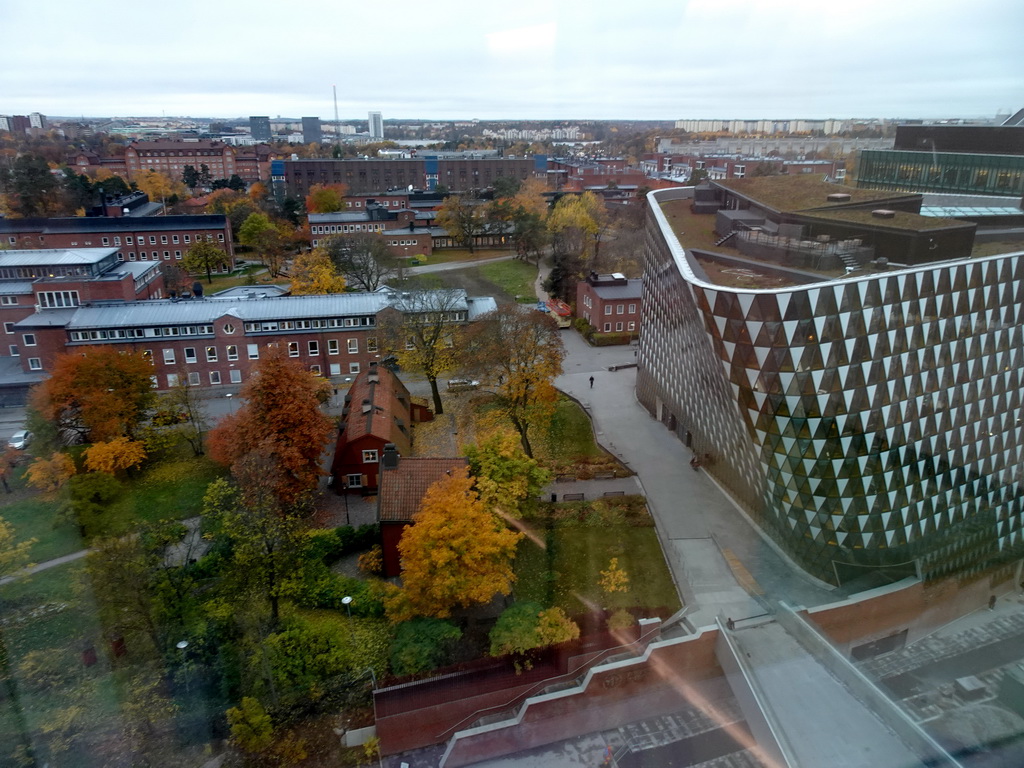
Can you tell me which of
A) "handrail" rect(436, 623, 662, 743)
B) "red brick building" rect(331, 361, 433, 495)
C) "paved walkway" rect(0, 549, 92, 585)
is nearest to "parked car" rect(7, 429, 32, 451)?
"paved walkway" rect(0, 549, 92, 585)

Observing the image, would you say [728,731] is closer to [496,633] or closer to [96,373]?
[496,633]

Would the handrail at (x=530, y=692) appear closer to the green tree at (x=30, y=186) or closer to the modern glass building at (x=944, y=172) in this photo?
the modern glass building at (x=944, y=172)

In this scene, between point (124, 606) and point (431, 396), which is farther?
point (431, 396)

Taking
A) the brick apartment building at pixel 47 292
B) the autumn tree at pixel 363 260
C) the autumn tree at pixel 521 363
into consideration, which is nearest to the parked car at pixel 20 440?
the brick apartment building at pixel 47 292

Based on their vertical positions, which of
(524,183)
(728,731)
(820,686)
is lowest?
(728,731)

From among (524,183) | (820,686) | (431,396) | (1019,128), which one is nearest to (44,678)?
(820,686)

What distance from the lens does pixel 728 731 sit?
6.12 m

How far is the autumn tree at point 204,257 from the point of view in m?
21.5

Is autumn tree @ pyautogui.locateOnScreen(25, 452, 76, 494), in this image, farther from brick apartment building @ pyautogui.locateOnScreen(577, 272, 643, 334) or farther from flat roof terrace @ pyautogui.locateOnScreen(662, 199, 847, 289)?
brick apartment building @ pyautogui.locateOnScreen(577, 272, 643, 334)

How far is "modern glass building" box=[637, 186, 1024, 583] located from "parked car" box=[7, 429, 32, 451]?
9979 millimetres

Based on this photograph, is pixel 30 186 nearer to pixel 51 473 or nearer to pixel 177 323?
pixel 177 323

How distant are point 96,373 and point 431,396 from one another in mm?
5744

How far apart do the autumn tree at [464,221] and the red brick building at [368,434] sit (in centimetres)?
1519

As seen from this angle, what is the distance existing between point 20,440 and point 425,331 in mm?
6795
